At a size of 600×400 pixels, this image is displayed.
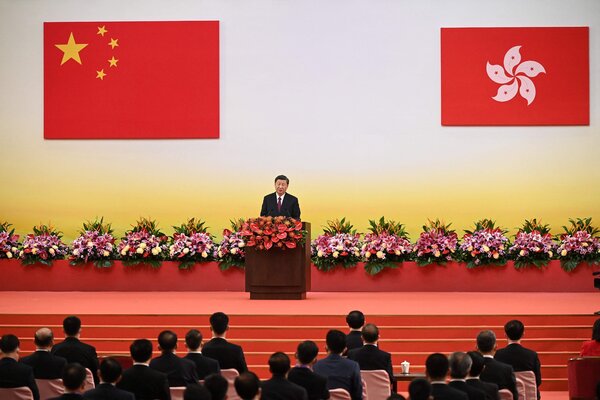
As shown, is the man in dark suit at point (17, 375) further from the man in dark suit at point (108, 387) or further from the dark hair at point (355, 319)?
the dark hair at point (355, 319)

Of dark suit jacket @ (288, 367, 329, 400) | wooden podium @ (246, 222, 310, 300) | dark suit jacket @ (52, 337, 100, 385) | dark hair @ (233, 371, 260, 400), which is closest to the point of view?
dark hair @ (233, 371, 260, 400)

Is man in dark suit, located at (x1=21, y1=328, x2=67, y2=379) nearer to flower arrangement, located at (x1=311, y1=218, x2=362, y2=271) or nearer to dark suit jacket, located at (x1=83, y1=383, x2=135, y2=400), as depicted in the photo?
dark suit jacket, located at (x1=83, y1=383, x2=135, y2=400)

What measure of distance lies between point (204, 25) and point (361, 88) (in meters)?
2.52

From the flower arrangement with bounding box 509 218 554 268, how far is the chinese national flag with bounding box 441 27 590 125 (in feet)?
5.96

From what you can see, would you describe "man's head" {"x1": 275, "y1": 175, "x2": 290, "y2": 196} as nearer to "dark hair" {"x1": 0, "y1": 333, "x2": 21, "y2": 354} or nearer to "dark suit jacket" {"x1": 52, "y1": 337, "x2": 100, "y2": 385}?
"dark suit jacket" {"x1": 52, "y1": 337, "x2": 100, "y2": 385}

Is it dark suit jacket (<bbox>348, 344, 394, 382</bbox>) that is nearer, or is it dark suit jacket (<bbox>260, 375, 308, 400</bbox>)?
dark suit jacket (<bbox>260, 375, 308, 400</bbox>)

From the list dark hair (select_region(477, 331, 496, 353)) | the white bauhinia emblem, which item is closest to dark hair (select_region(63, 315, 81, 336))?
dark hair (select_region(477, 331, 496, 353))

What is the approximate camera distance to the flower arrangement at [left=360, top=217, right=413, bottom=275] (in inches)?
532

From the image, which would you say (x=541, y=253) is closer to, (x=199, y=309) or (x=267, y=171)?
(x=267, y=171)

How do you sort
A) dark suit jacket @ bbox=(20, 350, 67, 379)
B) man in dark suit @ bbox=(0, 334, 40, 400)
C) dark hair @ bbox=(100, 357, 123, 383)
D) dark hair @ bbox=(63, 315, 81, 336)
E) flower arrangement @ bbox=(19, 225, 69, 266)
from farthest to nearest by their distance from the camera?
flower arrangement @ bbox=(19, 225, 69, 266) < dark hair @ bbox=(63, 315, 81, 336) < dark suit jacket @ bbox=(20, 350, 67, 379) < man in dark suit @ bbox=(0, 334, 40, 400) < dark hair @ bbox=(100, 357, 123, 383)

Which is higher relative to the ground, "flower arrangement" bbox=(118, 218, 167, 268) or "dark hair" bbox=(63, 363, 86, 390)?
"flower arrangement" bbox=(118, 218, 167, 268)

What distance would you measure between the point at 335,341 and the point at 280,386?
1.00 metres

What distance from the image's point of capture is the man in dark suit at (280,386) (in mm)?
4992

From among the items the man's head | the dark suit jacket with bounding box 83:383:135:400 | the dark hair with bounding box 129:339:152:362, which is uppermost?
the man's head
